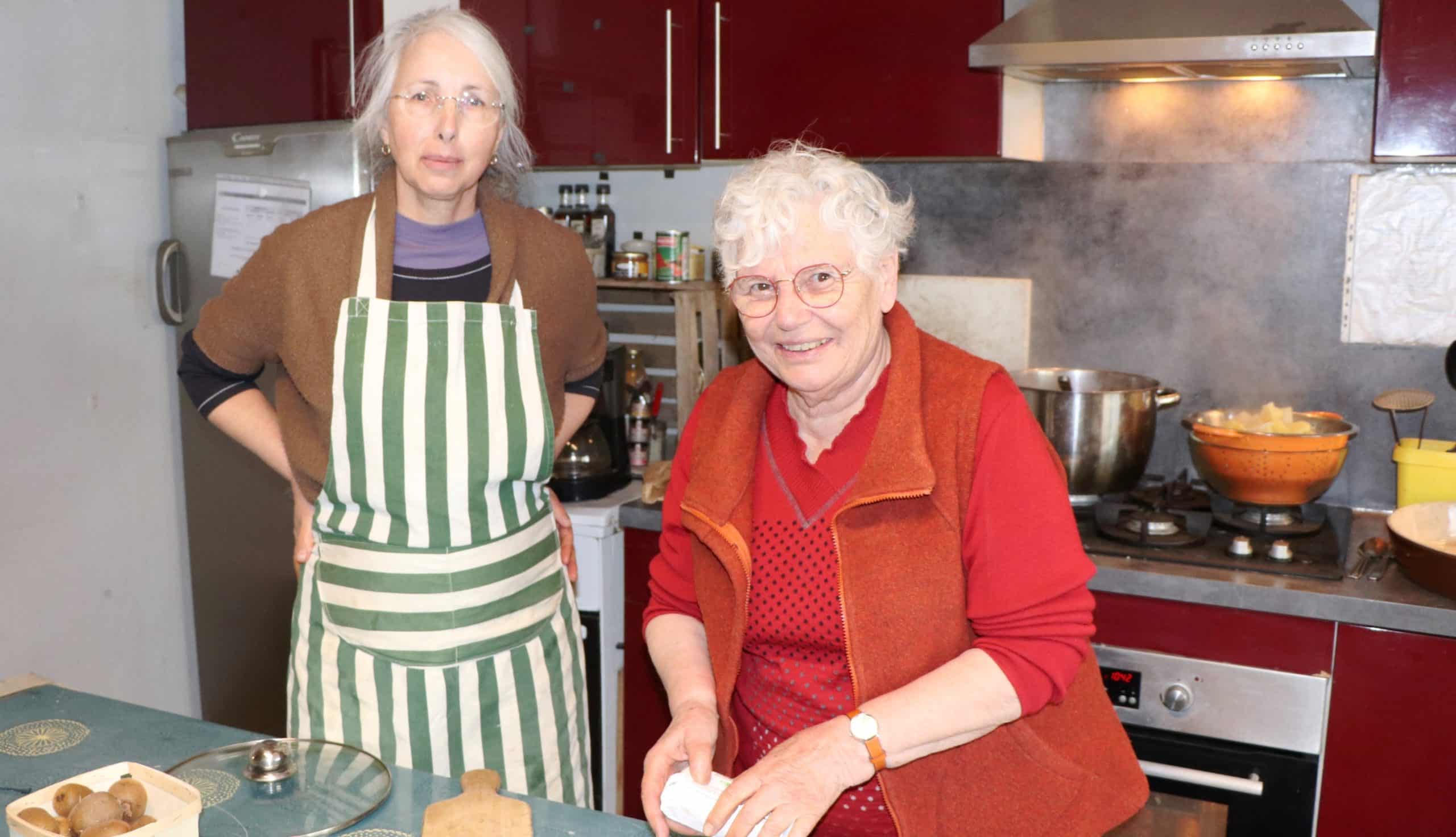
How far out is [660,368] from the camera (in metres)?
2.82

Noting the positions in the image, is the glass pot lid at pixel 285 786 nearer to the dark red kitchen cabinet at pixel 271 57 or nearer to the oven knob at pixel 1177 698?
the oven knob at pixel 1177 698

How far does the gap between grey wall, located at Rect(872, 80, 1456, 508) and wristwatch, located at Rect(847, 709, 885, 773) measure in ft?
4.86

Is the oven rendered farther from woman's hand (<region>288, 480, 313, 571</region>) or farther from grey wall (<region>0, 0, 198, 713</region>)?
grey wall (<region>0, 0, 198, 713</region>)

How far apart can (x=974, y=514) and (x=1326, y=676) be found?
0.89 m

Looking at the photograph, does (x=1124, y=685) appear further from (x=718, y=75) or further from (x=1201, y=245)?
(x=718, y=75)

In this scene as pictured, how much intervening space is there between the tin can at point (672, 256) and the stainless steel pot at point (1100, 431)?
838 mm

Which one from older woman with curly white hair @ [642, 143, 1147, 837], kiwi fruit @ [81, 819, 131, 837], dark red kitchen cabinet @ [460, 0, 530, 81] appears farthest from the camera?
dark red kitchen cabinet @ [460, 0, 530, 81]

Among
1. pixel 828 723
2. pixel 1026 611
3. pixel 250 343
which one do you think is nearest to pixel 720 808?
pixel 828 723

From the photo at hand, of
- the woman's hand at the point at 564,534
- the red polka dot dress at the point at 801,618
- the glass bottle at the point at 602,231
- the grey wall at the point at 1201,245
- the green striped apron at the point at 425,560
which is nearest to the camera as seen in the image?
the red polka dot dress at the point at 801,618

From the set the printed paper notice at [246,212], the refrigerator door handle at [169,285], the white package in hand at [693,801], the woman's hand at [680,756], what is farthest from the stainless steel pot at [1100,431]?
the refrigerator door handle at [169,285]

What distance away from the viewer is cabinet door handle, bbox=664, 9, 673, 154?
7.84 ft

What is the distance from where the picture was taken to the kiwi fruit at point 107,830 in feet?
3.21

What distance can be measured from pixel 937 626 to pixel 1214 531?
1.04 meters

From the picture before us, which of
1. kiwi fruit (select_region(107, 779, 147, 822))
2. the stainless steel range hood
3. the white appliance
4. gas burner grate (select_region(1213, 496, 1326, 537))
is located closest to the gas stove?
gas burner grate (select_region(1213, 496, 1326, 537))
